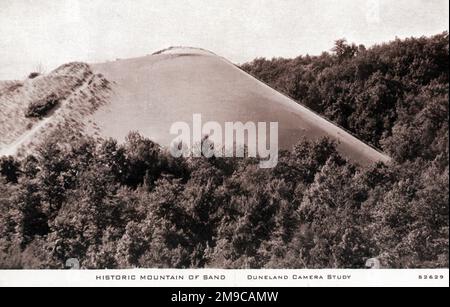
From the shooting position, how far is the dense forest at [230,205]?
17094 mm

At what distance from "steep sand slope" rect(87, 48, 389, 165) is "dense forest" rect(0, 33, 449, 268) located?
0.83 m

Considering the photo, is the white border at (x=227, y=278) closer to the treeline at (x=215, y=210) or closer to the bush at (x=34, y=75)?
the treeline at (x=215, y=210)

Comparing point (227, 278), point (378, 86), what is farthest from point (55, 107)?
point (378, 86)

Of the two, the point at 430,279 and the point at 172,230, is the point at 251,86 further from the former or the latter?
the point at 430,279

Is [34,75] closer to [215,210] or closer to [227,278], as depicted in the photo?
[215,210]

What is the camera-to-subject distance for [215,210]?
18.8 meters

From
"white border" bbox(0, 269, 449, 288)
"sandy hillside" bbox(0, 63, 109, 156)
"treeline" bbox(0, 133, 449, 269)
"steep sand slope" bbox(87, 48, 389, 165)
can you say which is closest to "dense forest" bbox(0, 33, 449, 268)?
"treeline" bbox(0, 133, 449, 269)

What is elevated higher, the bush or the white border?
the bush

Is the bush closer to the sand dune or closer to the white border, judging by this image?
the sand dune

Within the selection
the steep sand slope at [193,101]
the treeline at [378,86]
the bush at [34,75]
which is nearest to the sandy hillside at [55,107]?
the bush at [34,75]

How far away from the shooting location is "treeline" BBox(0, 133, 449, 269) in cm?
1706

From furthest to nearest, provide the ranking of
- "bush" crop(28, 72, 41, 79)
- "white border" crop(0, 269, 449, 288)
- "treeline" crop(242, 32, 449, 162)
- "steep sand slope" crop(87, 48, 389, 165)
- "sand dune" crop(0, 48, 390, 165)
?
"bush" crop(28, 72, 41, 79) → "sand dune" crop(0, 48, 390, 165) → "steep sand slope" crop(87, 48, 389, 165) → "treeline" crop(242, 32, 449, 162) → "white border" crop(0, 269, 449, 288)
